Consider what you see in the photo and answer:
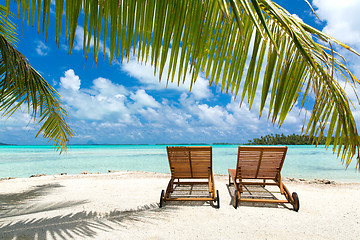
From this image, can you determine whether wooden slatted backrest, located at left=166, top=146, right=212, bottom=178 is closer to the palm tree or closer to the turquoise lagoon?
the turquoise lagoon

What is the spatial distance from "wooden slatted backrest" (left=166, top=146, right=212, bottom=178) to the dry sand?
0.66m

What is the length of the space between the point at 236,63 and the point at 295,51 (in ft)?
1.24

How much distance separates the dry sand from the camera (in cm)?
279

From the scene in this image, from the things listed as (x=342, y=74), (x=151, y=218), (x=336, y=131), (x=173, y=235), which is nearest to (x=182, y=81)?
(x=342, y=74)

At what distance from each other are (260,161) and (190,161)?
1.32 m

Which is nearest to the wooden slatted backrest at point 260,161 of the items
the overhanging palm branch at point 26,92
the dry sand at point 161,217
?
the dry sand at point 161,217

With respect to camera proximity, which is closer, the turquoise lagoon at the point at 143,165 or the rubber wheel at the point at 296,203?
the rubber wheel at the point at 296,203

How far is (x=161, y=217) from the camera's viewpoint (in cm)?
339

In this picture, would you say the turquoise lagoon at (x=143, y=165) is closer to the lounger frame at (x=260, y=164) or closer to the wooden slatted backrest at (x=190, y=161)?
the lounger frame at (x=260, y=164)

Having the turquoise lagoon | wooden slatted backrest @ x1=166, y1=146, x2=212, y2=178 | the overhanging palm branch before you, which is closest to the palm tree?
the turquoise lagoon

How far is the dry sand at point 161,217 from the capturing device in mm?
2793

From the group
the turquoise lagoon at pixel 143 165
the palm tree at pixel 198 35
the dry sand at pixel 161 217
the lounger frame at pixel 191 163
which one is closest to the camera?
Result: the palm tree at pixel 198 35

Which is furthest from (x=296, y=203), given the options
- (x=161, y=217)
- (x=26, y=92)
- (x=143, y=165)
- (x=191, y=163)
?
(x=143, y=165)

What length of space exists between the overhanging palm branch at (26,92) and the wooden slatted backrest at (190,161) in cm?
247
